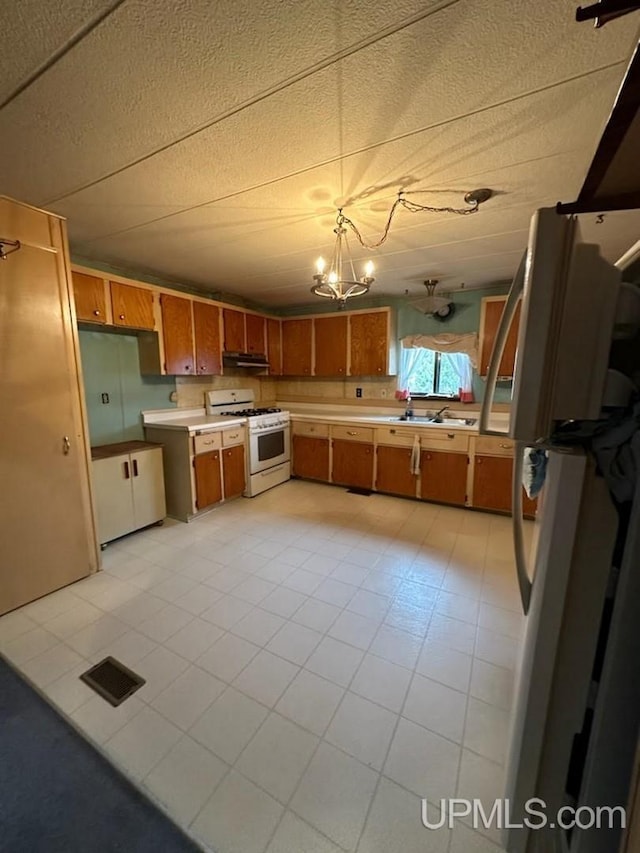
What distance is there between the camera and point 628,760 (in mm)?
848

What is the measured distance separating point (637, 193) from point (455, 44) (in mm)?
749

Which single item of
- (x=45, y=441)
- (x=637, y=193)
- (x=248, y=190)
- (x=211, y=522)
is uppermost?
(x=248, y=190)

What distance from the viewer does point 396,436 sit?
12.8ft

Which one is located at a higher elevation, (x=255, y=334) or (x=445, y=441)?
(x=255, y=334)

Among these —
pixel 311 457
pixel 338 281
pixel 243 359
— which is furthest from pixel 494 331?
pixel 243 359

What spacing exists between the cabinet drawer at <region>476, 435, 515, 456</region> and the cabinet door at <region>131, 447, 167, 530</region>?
3.19 m

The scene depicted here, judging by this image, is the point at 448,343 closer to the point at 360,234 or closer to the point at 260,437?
the point at 360,234

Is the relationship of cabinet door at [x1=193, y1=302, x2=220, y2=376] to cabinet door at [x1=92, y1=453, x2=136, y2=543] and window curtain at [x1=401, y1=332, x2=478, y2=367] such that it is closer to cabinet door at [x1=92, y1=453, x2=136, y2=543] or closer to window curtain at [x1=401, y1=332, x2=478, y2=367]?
cabinet door at [x1=92, y1=453, x2=136, y2=543]

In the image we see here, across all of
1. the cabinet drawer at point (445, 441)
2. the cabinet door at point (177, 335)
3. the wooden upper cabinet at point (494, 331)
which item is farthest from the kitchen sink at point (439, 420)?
the cabinet door at point (177, 335)

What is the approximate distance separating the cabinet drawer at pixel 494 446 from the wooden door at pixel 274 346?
2.81 m

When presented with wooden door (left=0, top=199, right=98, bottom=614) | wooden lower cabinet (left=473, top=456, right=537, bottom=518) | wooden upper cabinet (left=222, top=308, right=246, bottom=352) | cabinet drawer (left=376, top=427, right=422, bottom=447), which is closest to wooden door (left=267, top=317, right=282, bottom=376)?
wooden upper cabinet (left=222, top=308, right=246, bottom=352)

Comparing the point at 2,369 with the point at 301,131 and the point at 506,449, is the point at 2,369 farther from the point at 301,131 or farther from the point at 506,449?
the point at 506,449

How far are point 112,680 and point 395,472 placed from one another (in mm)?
3041

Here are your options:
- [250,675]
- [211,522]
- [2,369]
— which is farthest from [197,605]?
[2,369]
